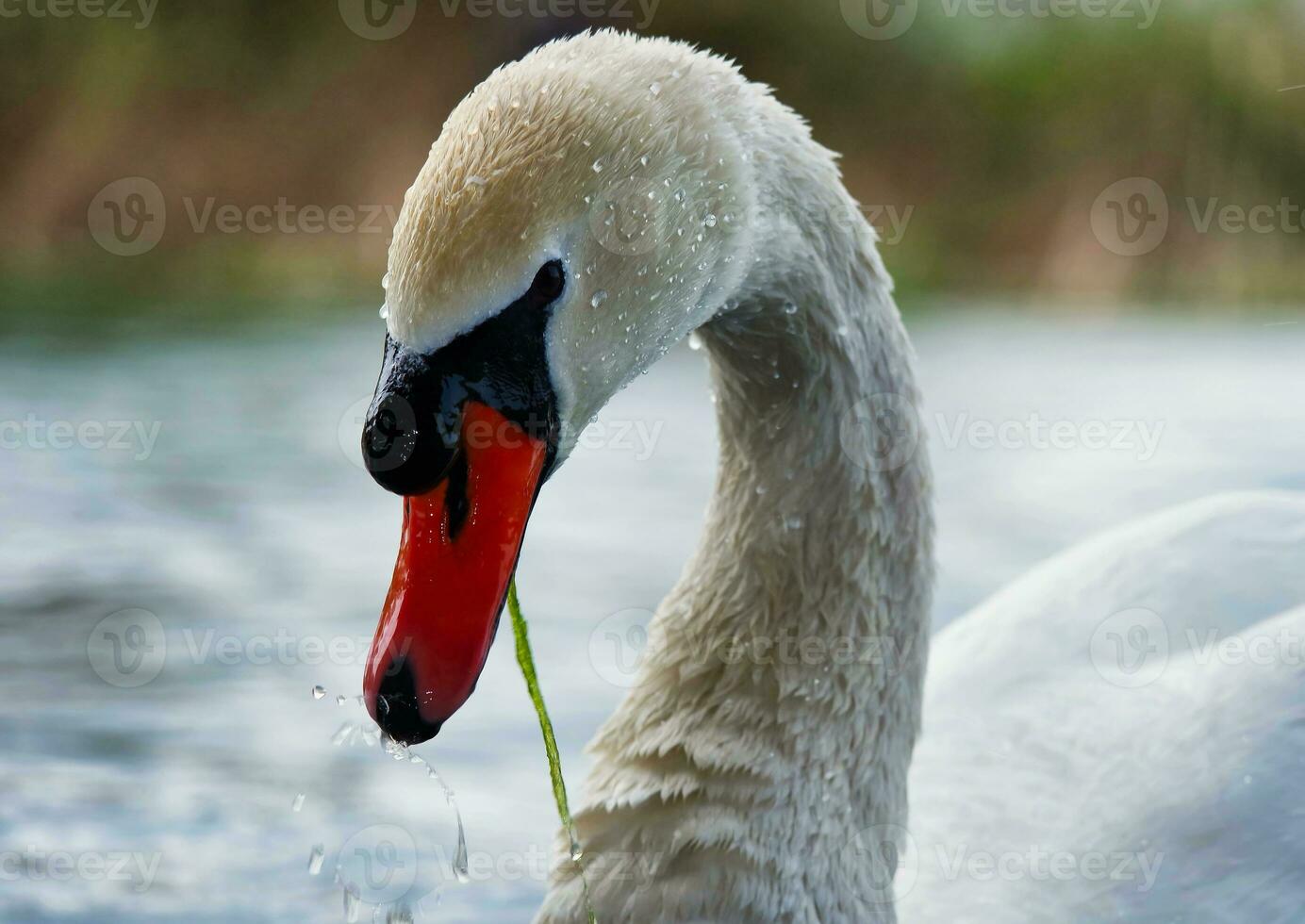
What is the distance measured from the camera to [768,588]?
191 cm

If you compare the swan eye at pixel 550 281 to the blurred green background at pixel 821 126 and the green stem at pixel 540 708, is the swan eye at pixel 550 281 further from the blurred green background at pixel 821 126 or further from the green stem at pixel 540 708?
the blurred green background at pixel 821 126

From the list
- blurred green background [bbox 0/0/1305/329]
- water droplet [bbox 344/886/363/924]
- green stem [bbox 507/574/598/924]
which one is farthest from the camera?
blurred green background [bbox 0/0/1305/329]

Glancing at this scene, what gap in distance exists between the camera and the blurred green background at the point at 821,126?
954cm

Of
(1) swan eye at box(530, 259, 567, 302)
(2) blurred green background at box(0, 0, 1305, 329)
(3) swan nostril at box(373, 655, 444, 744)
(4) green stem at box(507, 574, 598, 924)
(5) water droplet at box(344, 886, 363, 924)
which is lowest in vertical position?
(2) blurred green background at box(0, 0, 1305, 329)

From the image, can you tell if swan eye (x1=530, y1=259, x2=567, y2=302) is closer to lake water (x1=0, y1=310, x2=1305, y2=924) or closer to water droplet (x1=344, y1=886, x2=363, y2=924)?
water droplet (x1=344, y1=886, x2=363, y2=924)

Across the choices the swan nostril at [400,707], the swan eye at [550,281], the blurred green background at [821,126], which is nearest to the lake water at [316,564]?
the swan nostril at [400,707]

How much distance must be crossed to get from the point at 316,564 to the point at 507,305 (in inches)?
124

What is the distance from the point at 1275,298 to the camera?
30.0 ft

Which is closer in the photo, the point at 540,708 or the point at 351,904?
the point at 540,708

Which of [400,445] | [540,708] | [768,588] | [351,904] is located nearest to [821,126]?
[351,904]

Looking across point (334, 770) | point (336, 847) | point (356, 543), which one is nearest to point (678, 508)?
point (356, 543)

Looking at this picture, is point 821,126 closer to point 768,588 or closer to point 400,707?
point 768,588

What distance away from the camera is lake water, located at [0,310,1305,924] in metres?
2.72

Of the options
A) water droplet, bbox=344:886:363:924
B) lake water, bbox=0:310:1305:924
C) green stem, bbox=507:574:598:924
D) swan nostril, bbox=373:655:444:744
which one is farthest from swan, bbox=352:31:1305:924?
lake water, bbox=0:310:1305:924
